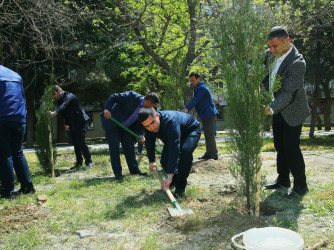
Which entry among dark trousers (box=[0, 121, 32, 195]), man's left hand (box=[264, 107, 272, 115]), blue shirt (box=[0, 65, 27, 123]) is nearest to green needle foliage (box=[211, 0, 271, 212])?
man's left hand (box=[264, 107, 272, 115])

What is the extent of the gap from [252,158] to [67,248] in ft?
6.71

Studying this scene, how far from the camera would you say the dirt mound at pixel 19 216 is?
11.0ft

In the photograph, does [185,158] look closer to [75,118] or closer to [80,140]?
[80,140]

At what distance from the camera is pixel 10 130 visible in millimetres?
4395

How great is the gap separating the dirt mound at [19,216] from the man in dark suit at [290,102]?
10.0 feet

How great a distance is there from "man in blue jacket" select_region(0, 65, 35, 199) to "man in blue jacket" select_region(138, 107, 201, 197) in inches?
76.3

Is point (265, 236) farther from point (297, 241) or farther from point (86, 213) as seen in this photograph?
point (86, 213)

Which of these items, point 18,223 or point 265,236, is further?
point 18,223

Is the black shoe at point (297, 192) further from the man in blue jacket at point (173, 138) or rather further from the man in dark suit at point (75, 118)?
the man in dark suit at point (75, 118)

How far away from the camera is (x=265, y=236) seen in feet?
7.55

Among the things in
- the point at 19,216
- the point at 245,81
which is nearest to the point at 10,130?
the point at 19,216

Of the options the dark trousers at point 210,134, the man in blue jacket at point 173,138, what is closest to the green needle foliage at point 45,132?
the man in blue jacket at point 173,138

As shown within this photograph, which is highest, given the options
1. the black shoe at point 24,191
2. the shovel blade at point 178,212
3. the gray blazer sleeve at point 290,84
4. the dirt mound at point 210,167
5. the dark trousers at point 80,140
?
the gray blazer sleeve at point 290,84

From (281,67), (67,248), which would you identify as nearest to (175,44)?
(281,67)
